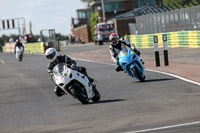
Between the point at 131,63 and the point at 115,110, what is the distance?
4699mm

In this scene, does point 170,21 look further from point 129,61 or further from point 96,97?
point 96,97

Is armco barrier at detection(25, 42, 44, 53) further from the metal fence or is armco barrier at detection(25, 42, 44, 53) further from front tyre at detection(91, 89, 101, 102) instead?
front tyre at detection(91, 89, 101, 102)

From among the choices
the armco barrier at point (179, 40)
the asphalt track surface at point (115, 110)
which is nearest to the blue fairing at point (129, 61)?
the asphalt track surface at point (115, 110)

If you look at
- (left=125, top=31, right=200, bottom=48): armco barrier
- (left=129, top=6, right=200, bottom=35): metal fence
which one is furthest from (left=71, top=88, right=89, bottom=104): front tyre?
(left=129, top=6, right=200, bottom=35): metal fence

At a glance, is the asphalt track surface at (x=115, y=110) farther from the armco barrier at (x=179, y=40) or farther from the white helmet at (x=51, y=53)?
the armco barrier at (x=179, y=40)

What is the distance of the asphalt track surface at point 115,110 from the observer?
25.6 feet

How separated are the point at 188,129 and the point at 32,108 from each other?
497 centimetres

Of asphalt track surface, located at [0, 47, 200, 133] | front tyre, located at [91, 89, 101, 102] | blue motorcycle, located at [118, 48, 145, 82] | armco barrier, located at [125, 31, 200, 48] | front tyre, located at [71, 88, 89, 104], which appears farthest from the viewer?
armco barrier, located at [125, 31, 200, 48]

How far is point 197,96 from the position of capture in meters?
10.5

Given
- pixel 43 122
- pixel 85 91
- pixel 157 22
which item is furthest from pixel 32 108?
pixel 157 22

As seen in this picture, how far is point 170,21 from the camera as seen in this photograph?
125 feet

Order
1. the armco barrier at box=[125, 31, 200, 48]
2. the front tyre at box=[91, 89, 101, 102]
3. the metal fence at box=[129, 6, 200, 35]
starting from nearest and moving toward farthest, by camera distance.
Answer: the front tyre at box=[91, 89, 101, 102]
the armco barrier at box=[125, 31, 200, 48]
the metal fence at box=[129, 6, 200, 35]

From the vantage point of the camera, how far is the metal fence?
3275 cm

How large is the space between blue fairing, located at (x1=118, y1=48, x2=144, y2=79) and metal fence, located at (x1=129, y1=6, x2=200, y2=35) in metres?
18.5
